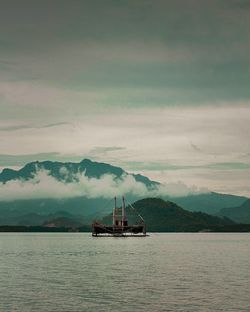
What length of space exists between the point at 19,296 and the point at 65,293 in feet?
20.5

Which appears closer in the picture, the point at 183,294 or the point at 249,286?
the point at 183,294

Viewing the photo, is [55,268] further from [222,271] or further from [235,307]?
[235,307]

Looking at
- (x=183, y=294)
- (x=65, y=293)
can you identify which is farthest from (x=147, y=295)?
(x=65, y=293)

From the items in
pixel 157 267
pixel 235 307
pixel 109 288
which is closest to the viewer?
pixel 235 307

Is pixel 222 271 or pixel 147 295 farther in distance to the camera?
pixel 222 271

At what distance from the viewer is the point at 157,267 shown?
126 meters

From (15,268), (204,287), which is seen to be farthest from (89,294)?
(15,268)

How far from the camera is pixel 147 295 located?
79.2m

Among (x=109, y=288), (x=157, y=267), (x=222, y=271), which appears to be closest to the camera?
(x=109, y=288)

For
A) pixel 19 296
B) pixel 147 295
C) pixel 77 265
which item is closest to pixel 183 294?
pixel 147 295

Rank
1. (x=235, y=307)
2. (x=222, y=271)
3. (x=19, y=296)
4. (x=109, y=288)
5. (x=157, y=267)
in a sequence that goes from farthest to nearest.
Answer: (x=157, y=267)
(x=222, y=271)
(x=109, y=288)
(x=19, y=296)
(x=235, y=307)

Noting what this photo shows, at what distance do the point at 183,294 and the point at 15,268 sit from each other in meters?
53.3

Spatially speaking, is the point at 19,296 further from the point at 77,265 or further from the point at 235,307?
the point at 77,265

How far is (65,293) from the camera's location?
80.9 metres
